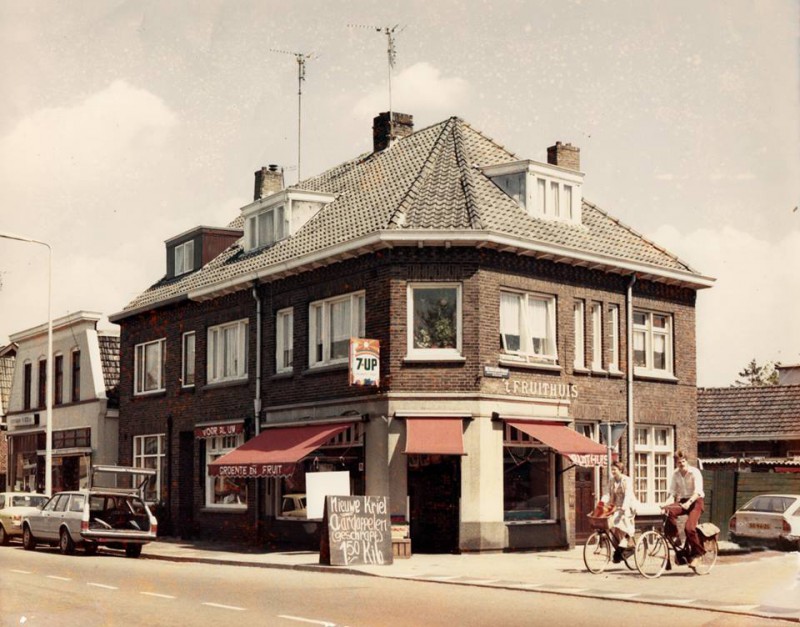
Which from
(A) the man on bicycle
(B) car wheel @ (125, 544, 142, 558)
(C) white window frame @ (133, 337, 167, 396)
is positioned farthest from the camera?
(C) white window frame @ (133, 337, 167, 396)

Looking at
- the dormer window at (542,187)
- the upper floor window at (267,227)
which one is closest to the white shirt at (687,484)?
the dormer window at (542,187)

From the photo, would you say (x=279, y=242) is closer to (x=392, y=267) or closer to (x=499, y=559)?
(x=392, y=267)

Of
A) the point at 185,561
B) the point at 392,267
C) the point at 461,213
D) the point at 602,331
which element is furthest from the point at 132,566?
the point at 602,331

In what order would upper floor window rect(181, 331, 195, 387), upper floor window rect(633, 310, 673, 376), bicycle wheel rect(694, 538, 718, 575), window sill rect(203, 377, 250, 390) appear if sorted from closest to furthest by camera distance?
bicycle wheel rect(694, 538, 718, 575) < upper floor window rect(633, 310, 673, 376) < window sill rect(203, 377, 250, 390) < upper floor window rect(181, 331, 195, 387)

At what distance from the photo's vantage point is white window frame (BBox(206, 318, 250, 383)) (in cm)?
3306

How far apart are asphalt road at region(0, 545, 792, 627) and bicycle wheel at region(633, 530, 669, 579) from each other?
9.03 feet

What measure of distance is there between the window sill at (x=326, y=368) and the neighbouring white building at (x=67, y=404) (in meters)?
13.9

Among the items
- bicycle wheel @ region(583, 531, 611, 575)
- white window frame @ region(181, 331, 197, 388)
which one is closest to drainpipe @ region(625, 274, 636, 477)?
bicycle wheel @ region(583, 531, 611, 575)

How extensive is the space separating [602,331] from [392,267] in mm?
6124

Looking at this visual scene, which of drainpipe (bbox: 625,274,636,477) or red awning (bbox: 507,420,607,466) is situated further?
drainpipe (bbox: 625,274,636,477)

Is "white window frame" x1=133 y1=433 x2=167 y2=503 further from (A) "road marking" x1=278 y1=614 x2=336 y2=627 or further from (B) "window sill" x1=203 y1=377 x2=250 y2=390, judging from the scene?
(A) "road marking" x1=278 y1=614 x2=336 y2=627

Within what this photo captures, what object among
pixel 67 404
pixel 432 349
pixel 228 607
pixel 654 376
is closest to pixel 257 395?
pixel 432 349

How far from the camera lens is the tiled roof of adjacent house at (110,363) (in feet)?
137

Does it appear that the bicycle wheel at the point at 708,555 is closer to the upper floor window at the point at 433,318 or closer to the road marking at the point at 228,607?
the upper floor window at the point at 433,318
